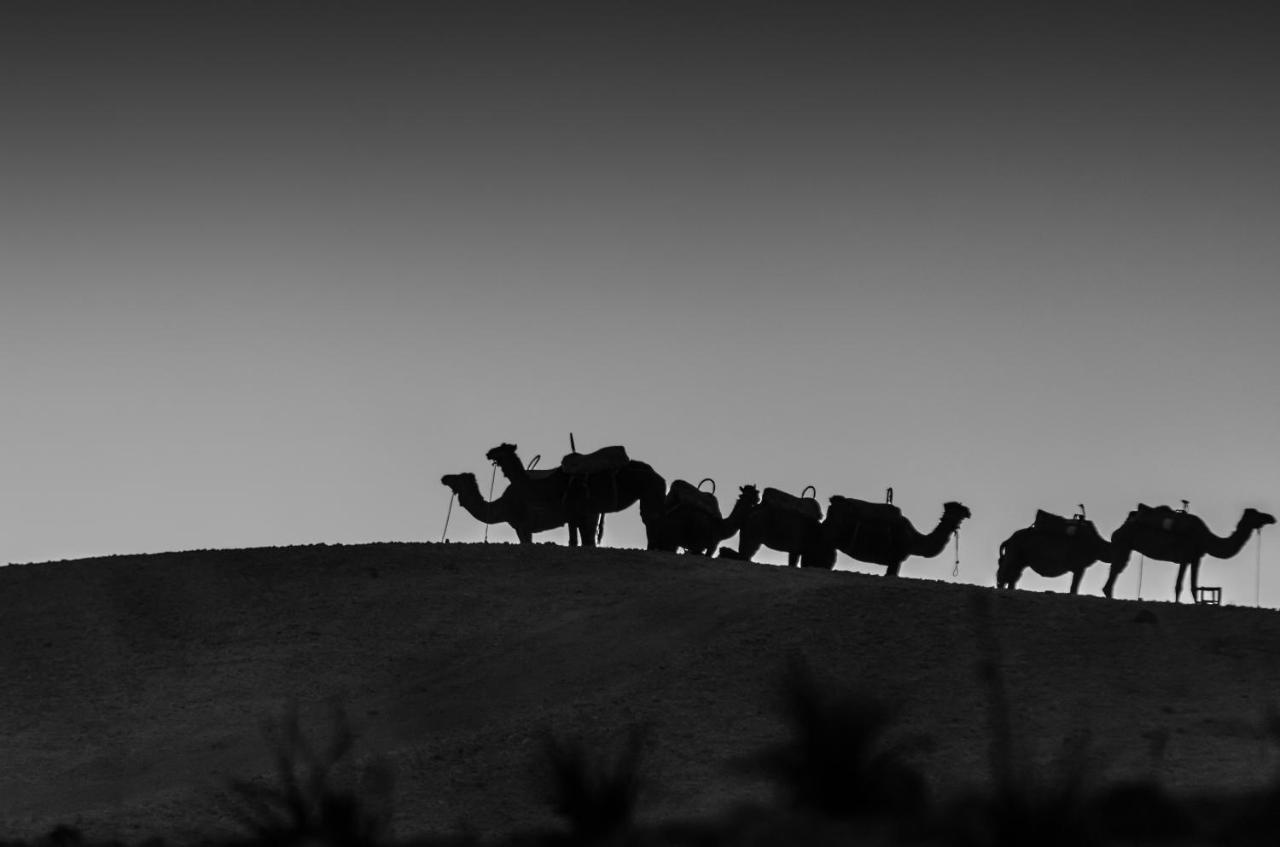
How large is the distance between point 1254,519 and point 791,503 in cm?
838

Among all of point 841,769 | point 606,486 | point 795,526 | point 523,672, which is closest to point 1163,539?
point 795,526

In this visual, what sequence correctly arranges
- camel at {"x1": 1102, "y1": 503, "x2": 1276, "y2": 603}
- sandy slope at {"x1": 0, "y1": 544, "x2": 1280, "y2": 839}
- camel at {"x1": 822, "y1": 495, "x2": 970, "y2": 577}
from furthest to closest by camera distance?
camel at {"x1": 822, "y1": 495, "x2": 970, "y2": 577}, camel at {"x1": 1102, "y1": 503, "x2": 1276, "y2": 603}, sandy slope at {"x1": 0, "y1": 544, "x2": 1280, "y2": 839}

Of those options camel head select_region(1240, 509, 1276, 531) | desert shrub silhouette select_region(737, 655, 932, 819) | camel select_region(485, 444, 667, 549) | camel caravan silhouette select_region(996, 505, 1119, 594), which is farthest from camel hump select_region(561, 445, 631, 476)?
desert shrub silhouette select_region(737, 655, 932, 819)

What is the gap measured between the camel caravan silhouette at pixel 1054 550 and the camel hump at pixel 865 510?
85.6 inches

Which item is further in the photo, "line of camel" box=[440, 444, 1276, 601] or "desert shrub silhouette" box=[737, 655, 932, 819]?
"line of camel" box=[440, 444, 1276, 601]

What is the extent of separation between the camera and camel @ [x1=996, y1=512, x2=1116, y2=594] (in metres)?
29.3

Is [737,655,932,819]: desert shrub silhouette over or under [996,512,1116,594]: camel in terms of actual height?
under

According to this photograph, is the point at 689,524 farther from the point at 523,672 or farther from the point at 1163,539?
the point at 523,672

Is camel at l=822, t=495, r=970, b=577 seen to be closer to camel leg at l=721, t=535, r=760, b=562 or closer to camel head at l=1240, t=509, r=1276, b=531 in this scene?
camel leg at l=721, t=535, r=760, b=562

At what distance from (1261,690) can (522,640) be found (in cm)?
902

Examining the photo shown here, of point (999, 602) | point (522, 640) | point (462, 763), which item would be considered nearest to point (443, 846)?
point (462, 763)

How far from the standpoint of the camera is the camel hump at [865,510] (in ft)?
99.0

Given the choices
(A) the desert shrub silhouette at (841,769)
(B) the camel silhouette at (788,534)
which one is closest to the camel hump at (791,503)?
(B) the camel silhouette at (788,534)

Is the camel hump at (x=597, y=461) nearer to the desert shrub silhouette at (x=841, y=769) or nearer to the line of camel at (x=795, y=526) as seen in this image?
the line of camel at (x=795, y=526)
